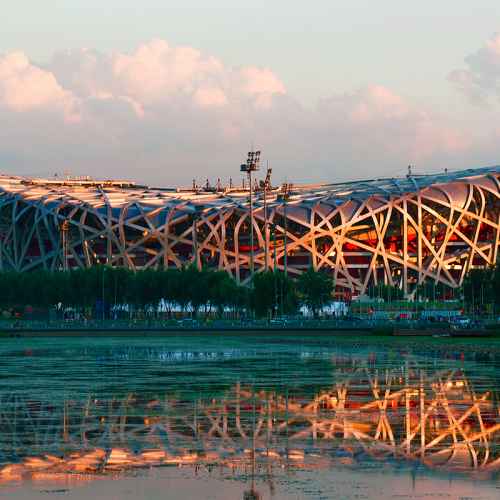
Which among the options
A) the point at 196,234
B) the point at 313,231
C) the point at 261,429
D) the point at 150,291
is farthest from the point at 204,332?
the point at 261,429

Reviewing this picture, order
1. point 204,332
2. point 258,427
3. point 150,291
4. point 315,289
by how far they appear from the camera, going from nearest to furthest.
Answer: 1. point 258,427
2. point 204,332
3. point 315,289
4. point 150,291

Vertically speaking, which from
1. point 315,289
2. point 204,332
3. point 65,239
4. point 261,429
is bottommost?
point 261,429

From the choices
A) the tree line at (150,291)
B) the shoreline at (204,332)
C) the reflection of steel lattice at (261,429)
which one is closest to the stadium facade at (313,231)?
the tree line at (150,291)

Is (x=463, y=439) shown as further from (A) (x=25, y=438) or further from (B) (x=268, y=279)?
(B) (x=268, y=279)

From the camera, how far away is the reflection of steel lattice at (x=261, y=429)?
26.1m

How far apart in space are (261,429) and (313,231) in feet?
395

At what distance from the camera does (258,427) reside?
3150 cm

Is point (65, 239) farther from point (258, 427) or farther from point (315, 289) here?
point (258, 427)

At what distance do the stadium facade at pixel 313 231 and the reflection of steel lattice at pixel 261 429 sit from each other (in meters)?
110

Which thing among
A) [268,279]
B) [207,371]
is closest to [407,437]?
[207,371]

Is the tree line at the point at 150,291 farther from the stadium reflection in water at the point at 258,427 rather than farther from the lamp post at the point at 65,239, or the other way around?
the stadium reflection in water at the point at 258,427

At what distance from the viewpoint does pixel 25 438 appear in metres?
29.4

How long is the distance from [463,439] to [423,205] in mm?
126090

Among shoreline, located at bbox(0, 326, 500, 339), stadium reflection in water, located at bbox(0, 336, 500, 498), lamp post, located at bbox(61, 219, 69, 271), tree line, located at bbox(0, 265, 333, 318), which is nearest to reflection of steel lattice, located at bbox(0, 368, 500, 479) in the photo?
stadium reflection in water, located at bbox(0, 336, 500, 498)
